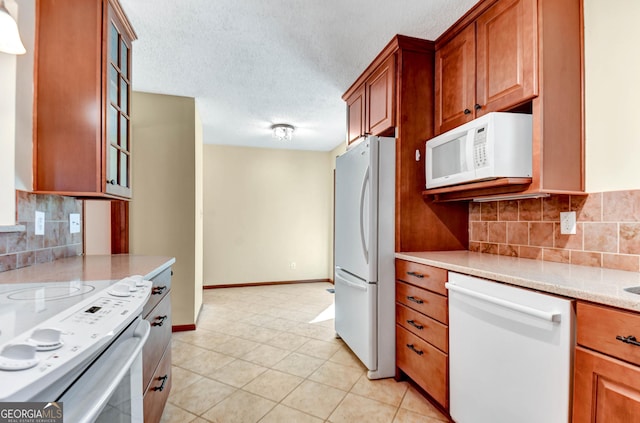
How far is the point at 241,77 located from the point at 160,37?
0.71 meters

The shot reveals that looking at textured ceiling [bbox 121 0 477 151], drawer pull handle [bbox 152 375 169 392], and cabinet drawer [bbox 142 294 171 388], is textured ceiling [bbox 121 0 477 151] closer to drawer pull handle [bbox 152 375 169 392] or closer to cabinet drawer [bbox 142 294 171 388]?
cabinet drawer [bbox 142 294 171 388]

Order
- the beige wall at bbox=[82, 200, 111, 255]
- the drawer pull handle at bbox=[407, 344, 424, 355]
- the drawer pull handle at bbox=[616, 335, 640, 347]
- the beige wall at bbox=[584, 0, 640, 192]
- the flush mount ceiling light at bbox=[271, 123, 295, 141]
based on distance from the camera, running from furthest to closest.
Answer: the flush mount ceiling light at bbox=[271, 123, 295, 141]
the beige wall at bbox=[82, 200, 111, 255]
the drawer pull handle at bbox=[407, 344, 424, 355]
the beige wall at bbox=[584, 0, 640, 192]
the drawer pull handle at bbox=[616, 335, 640, 347]

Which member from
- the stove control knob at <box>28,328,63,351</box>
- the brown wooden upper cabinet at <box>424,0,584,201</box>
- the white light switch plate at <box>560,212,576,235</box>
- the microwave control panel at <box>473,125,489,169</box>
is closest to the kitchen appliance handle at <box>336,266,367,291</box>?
the brown wooden upper cabinet at <box>424,0,584,201</box>

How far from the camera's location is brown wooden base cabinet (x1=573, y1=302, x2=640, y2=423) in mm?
921

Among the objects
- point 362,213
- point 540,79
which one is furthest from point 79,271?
point 540,79

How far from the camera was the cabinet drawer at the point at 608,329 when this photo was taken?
923 millimetres

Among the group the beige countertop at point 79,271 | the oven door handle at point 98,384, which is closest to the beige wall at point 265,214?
the beige countertop at point 79,271

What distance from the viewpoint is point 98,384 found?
682 millimetres

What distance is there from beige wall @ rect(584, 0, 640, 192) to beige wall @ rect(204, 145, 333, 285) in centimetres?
409

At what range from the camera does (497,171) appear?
160 cm

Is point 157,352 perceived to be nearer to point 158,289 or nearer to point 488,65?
point 158,289

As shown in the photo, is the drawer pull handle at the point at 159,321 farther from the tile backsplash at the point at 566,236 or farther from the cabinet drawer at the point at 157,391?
the tile backsplash at the point at 566,236

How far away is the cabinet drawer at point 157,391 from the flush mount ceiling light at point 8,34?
4.86ft

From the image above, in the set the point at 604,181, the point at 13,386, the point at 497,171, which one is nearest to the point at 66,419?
the point at 13,386
